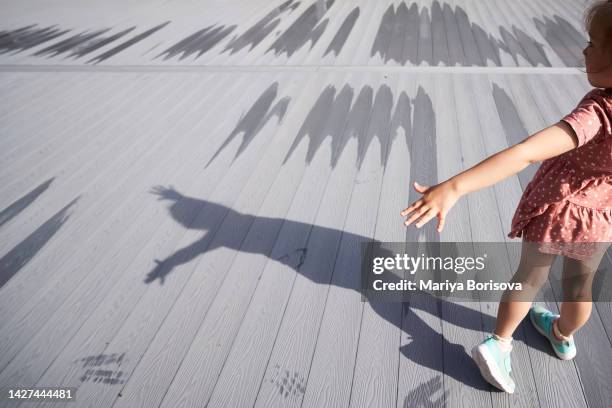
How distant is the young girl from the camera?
0.89 metres

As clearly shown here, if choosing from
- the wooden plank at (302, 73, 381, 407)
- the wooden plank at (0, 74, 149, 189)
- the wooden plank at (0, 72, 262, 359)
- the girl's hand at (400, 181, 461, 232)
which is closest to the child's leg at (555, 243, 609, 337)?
the girl's hand at (400, 181, 461, 232)

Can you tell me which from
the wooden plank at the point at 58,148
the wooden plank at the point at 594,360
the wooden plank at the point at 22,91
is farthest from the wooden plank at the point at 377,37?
the wooden plank at the point at 594,360

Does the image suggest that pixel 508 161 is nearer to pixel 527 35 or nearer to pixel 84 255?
pixel 84 255

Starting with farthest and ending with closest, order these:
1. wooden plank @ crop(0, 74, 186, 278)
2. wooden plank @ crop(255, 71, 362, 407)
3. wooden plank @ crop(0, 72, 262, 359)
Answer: wooden plank @ crop(0, 74, 186, 278) → wooden plank @ crop(0, 72, 262, 359) → wooden plank @ crop(255, 71, 362, 407)

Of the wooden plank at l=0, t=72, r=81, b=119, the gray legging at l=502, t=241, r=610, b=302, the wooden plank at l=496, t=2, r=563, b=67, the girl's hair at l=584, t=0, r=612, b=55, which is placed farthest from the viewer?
the wooden plank at l=496, t=2, r=563, b=67

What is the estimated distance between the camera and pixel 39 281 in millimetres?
1936

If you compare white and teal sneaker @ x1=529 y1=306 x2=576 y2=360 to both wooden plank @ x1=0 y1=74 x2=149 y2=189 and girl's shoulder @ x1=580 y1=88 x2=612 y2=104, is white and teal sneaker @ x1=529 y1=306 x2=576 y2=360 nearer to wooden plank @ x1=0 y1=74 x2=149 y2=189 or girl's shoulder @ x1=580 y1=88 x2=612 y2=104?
girl's shoulder @ x1=580 y1=88 x2=612 y2=104

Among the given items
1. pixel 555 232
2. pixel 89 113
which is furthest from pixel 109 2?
pixel 555 232

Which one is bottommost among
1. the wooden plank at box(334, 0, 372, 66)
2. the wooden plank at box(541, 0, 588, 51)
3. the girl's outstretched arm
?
the wooden plank at box(541, 0, 588, 51)

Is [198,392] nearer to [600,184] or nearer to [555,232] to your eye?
[555,232]

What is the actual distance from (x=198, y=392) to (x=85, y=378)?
0.46 meters

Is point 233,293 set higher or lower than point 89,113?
lower

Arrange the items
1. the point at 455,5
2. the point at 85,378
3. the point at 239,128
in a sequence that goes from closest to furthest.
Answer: the point at 85,378 < the point at 239,128 < the point at 455,5

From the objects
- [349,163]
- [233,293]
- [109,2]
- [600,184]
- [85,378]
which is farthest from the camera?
[109,2]
